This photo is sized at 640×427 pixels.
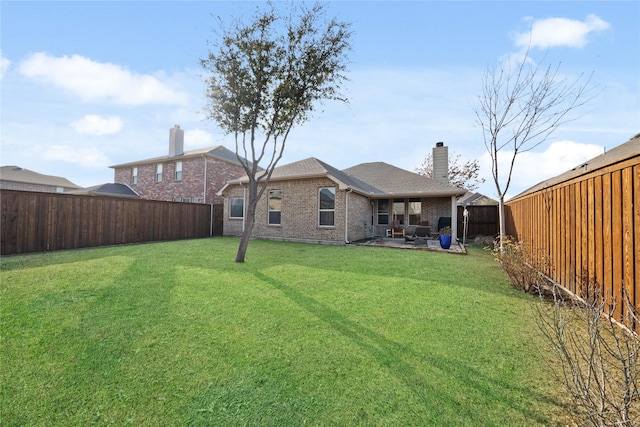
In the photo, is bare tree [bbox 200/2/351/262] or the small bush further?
bare tree [bbox 200/2/351/262]

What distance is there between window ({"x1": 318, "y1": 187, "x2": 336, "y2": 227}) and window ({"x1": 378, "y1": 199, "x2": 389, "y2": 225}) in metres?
4.54

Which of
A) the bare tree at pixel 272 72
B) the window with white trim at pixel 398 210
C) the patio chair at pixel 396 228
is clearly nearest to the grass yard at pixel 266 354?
the bare tree at pixel 272 72

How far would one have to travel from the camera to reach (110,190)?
2112cm

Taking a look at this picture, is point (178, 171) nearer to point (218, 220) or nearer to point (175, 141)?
point (175, 141)

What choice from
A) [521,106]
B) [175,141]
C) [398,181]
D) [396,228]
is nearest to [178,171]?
[175,141]

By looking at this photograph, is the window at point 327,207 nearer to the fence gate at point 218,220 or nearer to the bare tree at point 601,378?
the fence gate at point 218,220

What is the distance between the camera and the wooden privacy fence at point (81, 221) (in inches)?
325

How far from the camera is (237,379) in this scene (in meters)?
2.40

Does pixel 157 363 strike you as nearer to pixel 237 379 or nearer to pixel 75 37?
pixel 237 379

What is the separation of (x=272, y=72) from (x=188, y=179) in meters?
14.4

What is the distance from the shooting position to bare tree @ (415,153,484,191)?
26141mm

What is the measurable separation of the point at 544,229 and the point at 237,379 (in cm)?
726

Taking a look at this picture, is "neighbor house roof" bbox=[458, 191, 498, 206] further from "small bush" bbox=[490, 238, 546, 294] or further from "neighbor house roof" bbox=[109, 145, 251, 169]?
"neighbor house roof" bbox=[109, 145, 251, 169]

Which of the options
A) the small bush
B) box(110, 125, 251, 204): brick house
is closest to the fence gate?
box(110, 125, 251, 204): brick house
